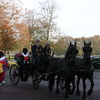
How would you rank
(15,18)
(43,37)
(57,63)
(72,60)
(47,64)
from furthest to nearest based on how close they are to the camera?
(43,37) → (15,18) → (47,64) → (57,63) → (72,60)

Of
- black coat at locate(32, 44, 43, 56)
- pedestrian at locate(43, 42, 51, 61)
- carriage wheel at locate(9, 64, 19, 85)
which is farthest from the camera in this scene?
carriage wheel at locate(9, 64, 19, 85)

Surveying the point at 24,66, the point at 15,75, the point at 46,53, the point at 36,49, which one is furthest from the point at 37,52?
the point at 15,75

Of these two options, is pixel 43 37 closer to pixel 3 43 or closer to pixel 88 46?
pixel 3 43

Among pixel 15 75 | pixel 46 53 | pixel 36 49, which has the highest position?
pixel 36 49

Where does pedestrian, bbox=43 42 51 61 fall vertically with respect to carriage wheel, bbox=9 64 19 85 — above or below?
above

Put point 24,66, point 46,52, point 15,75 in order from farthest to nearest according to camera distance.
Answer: point 15,75 < point 24,66 < point 46,52

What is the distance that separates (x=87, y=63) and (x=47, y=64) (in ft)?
10.0

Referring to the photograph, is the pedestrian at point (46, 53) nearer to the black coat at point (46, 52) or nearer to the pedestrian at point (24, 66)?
the black coat at point (46, 52)

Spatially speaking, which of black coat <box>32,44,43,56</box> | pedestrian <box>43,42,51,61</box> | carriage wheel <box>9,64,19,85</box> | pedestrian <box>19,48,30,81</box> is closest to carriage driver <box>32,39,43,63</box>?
black coat <box>32,44,43,56</box>

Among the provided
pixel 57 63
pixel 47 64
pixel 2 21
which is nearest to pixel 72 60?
pixel 57 63

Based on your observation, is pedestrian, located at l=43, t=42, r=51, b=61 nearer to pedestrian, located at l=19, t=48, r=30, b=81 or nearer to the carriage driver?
the carriage driver

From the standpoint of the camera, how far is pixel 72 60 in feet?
24.5

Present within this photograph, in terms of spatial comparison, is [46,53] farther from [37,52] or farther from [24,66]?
[24,66]

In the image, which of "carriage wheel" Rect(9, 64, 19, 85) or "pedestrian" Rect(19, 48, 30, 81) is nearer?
"pedestrian" Rect(19, 48, 30, 81)
